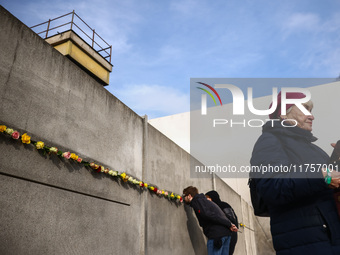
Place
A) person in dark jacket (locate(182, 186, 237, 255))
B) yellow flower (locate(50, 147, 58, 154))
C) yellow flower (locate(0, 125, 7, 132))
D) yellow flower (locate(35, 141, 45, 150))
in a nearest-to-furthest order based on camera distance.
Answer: yellow flower (locate(0, 125, 7, 132))
yellow flower (locate(35, 141, 45, 150))
yellow flower (locate(50, 147, 58, 154))
person in dark jacket (locate(182, 186, 237, 255))

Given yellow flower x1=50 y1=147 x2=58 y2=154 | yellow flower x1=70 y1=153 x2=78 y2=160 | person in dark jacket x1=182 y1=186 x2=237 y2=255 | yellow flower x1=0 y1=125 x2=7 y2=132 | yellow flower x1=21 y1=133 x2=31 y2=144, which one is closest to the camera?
yellow flower x1=0 y1=125 x2=7 y2=132

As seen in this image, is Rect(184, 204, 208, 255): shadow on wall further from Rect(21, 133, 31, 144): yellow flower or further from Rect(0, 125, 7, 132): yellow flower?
Rect(0, 125, 7, 132): yellow flower

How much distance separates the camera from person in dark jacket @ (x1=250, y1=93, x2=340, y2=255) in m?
1.64

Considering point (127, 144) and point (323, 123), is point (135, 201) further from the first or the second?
point (323, 123)

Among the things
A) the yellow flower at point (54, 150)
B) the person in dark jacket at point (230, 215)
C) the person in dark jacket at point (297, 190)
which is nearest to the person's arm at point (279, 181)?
the person in dark jacket at point (297, 190)

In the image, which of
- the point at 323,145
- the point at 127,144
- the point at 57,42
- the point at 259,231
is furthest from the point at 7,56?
the point at 259,231

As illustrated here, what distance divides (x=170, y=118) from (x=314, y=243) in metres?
15.1

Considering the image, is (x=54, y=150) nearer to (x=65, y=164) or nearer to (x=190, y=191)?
(x=65, y=164)

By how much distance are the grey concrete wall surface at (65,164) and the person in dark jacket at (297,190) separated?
70.1 inches

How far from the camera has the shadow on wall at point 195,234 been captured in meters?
5.57

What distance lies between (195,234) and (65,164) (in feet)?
11.5

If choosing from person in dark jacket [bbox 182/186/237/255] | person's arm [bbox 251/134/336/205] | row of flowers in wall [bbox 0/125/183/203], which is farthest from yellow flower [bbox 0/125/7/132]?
person in dark jacket [bbox 182/186/237/255]

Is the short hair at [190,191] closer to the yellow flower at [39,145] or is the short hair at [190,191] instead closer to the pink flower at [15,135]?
the yellow flower at [39,145]

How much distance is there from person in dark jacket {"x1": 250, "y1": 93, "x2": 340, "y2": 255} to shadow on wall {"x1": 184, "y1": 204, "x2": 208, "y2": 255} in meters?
3.84
